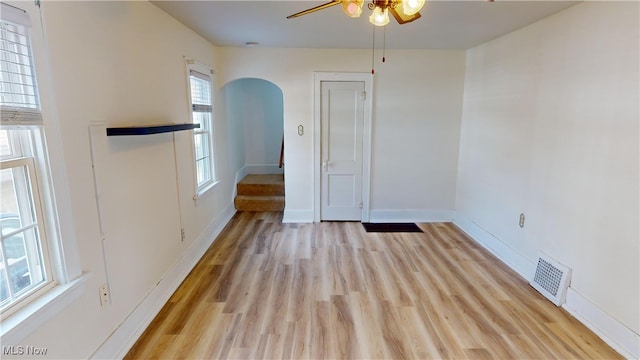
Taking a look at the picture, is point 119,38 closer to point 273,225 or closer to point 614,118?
point 273,225

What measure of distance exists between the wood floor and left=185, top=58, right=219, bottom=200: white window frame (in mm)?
809

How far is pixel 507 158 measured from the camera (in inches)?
137

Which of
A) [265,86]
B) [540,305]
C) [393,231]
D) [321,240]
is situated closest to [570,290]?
[540,305]

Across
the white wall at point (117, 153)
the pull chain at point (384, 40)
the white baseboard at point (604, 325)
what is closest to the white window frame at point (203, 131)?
the white wall at point (117, 153)

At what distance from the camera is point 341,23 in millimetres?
3133

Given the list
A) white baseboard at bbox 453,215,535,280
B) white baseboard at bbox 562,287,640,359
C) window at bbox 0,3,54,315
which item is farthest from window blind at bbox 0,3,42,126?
white baseboard at bbox 453,215,535,280

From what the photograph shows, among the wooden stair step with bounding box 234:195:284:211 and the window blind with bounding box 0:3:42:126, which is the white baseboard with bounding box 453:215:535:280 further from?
the window blind with bounding box 0:3:42:126

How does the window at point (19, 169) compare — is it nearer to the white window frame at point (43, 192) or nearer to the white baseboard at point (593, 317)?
the white window frame at point (43, 192)

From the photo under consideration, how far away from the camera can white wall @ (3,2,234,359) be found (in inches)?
64.5

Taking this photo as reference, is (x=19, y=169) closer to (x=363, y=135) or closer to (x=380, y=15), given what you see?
(x=380, y=15)

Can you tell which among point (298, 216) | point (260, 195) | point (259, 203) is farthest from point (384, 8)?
point (260, 195)

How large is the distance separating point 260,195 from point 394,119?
2556mm

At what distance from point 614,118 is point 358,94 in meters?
2.86

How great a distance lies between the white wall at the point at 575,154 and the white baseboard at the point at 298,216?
2.41 metres
